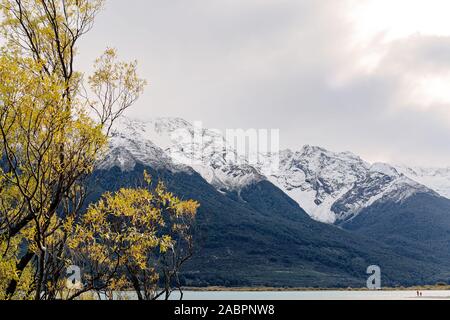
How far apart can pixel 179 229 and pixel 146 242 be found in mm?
15752

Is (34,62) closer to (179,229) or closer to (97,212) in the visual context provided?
(97,212)

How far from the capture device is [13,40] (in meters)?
29.7

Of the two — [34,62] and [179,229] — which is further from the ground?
[34,62]

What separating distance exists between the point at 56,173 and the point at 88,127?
2.29 meters
